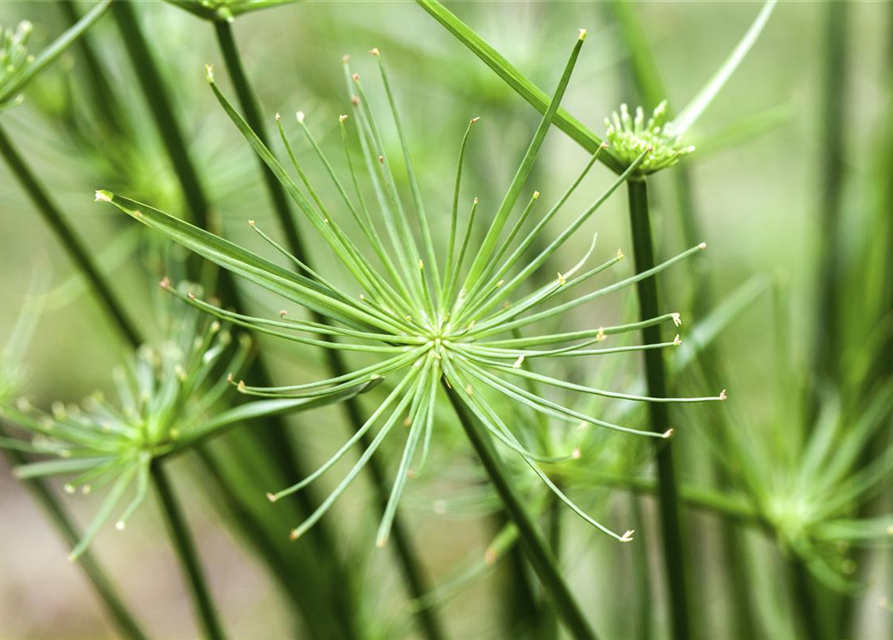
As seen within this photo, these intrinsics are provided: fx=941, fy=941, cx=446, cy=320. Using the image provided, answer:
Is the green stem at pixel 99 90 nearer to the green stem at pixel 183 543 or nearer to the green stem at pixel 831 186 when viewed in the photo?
the green stem at pixel 183 543

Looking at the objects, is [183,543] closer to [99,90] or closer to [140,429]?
[140,429]

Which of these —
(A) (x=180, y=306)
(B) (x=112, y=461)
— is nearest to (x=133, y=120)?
(A) (x=180, y=306)

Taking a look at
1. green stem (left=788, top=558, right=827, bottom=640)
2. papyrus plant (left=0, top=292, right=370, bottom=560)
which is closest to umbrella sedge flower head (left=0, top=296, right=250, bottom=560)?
papyrus plant (left=0, top=292, right=370, bottom=560)

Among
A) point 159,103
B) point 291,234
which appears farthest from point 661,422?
point 159,103

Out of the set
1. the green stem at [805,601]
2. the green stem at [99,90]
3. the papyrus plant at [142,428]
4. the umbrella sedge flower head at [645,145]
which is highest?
the green stem at [99,90]

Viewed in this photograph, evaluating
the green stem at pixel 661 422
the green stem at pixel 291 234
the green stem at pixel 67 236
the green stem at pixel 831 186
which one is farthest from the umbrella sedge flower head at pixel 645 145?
the green stem at pixel 831 186

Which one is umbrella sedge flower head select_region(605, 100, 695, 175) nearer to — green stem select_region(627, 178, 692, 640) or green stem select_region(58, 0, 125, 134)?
green stem select_region(627, 178, 692, 640)
